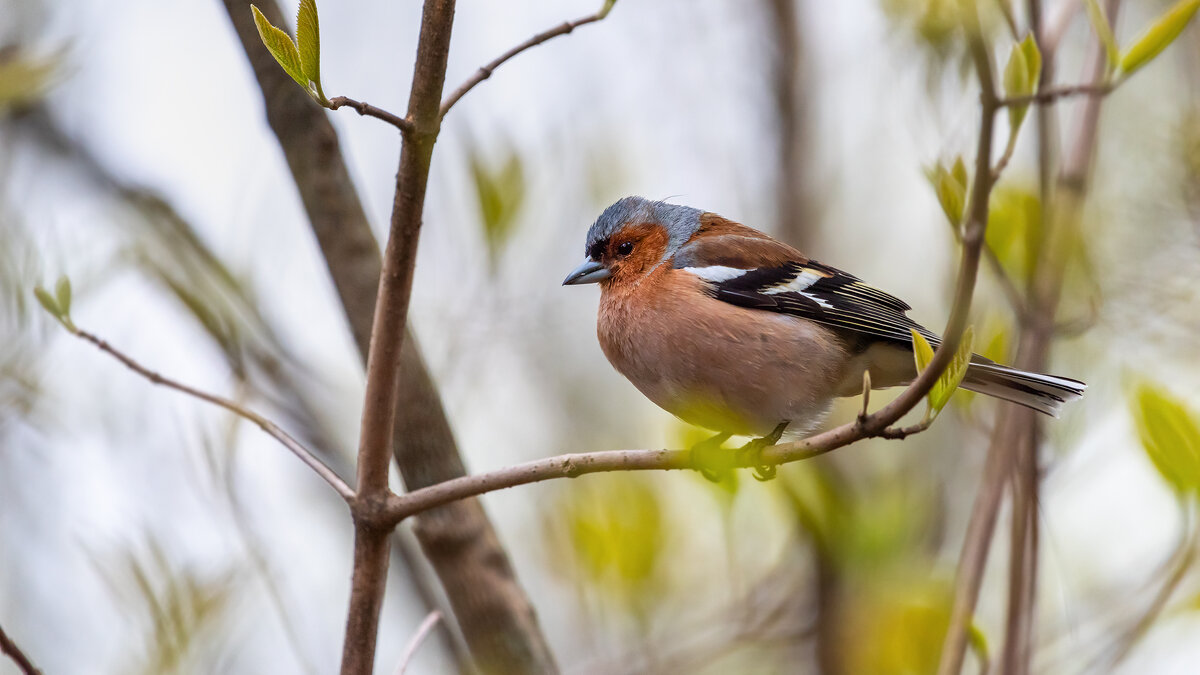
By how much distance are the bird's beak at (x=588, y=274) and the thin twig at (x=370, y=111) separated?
2.15 metres

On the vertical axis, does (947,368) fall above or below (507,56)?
below

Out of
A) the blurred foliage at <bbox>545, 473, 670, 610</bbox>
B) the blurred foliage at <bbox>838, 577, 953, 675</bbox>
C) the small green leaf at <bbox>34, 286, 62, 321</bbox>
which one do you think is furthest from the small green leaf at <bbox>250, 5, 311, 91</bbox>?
the blurred foliage at <bbox>838, 577, 953, 675</bbox>

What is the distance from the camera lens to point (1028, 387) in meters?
3.06

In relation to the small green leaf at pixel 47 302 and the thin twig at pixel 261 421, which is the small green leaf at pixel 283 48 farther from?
the small green leaf at pixel 47 302

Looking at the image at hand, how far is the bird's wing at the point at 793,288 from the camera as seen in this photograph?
3789 millimetres

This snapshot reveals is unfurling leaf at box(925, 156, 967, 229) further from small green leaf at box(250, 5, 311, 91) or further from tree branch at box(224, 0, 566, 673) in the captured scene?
tree branch at box(224, 0, 566, 673)

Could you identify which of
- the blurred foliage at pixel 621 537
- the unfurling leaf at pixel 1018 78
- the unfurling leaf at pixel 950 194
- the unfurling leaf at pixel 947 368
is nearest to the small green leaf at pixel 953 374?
the unfurling leaf at pixel 947 368

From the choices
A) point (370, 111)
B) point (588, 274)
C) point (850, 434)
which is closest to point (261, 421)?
point (370, 111)

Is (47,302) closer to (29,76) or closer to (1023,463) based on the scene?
(29,76)

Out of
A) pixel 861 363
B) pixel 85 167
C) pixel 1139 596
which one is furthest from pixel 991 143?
pixel 85 167

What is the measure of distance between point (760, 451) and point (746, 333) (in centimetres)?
100

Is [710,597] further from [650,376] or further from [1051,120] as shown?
[1051,120]

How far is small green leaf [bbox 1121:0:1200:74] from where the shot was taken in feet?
6.56

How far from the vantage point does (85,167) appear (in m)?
5.04
